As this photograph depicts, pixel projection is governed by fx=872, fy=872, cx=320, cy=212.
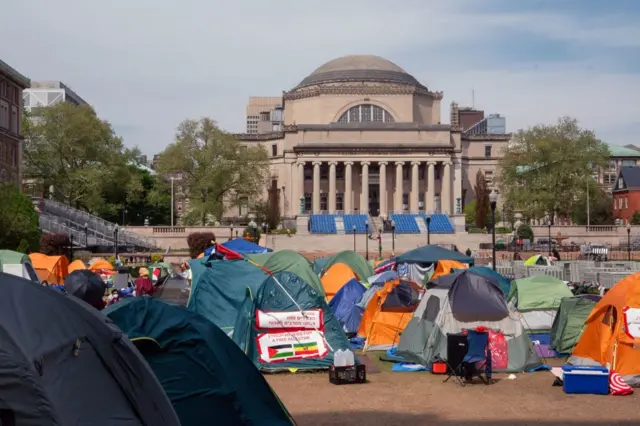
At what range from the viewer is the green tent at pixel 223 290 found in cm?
1895

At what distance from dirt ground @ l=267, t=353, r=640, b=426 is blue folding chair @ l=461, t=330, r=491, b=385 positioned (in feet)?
0.66

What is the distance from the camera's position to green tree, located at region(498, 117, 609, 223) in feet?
253

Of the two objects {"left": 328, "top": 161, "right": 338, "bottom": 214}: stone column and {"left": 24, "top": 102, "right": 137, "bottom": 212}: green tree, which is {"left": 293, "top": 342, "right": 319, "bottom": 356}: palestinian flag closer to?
{"left": 24, "top": 102, "right": 137, "bottom": 212}: green tree

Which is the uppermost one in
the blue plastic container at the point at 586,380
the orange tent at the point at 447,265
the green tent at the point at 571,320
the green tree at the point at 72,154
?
the green tree at the point at 72,154

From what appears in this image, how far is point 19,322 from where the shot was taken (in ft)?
20.6

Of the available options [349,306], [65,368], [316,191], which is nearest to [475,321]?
[349,306]

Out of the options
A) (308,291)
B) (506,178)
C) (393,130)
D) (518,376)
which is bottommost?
(518,376)

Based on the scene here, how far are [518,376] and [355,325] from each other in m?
6.85

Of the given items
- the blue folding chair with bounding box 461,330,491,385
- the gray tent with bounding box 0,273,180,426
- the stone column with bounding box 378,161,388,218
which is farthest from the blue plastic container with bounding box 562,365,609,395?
the stone column with bounding box 378,161,388,218

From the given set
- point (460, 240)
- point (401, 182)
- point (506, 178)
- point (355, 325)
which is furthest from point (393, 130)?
point (355, 325)

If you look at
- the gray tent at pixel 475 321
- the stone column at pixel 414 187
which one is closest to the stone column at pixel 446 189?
the stone column at pixel 414 187

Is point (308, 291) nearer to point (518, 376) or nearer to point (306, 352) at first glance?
point (306, 352)

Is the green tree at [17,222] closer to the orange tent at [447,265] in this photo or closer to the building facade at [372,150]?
the orange tent at [447,265]

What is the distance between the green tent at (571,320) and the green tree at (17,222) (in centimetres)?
3156
